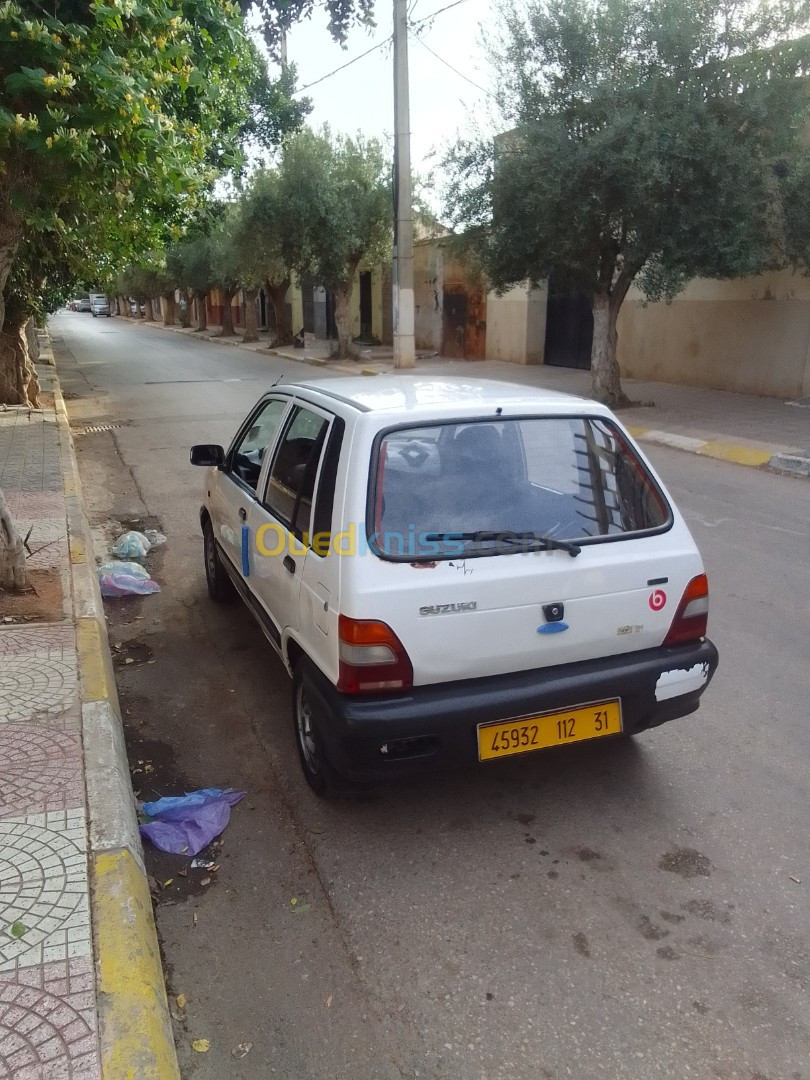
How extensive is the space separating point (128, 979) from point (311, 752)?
52.5 inches

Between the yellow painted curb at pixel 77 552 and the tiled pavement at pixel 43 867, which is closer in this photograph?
the tiled pavement at pixel 43 867

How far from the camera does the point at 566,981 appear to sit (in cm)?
258

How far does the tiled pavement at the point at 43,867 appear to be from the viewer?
2062mm

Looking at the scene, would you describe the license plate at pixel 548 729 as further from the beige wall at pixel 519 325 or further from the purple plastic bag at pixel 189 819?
the beige wall at pixel 519 325

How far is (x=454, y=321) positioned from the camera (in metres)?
25.3

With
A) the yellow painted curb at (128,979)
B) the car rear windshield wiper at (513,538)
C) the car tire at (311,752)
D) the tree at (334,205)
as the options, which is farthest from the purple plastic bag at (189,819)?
the tree at (334,205)

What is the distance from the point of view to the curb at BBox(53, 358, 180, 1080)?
6.82 ft

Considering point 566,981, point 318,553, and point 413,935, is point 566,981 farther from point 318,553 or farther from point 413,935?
point 318,553

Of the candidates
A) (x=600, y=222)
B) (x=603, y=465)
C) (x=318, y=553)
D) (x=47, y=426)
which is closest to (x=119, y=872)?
(x=318, y=553)

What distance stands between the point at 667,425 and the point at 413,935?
11.1 meters

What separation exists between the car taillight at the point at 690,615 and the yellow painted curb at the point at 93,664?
2.51 m

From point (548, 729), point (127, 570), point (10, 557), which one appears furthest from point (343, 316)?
point (548, 729)

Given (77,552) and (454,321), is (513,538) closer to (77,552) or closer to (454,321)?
(77,552)

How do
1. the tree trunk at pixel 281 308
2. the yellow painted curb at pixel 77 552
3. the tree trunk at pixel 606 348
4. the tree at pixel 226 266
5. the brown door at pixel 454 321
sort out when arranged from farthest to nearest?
1. the tree trunk at pixel 281 308
2. the tree at pixel 226 266
3. the brown door at pixel 454 321
4. the tree trunk at pixel 606 348
5. the yellow painted curb at pixel 77 552
